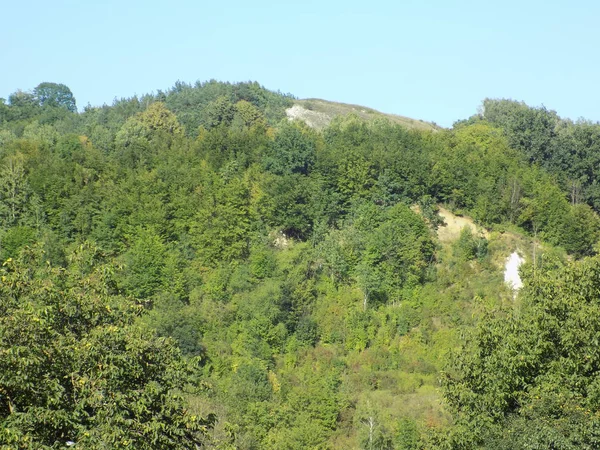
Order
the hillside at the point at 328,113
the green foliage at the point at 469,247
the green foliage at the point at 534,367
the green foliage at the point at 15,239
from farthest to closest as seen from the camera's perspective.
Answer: the hillside at the point at 328,113 → the green foliage at the point at 469,247 → the green foliage at the point at 15,239 → the green foliage at the point at 534,367

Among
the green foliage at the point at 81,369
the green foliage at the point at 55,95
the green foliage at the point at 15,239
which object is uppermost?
the green foliage at the point at 55,95

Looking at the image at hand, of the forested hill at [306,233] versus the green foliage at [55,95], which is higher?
the green foliage at [55,95]

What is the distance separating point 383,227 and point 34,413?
172ft

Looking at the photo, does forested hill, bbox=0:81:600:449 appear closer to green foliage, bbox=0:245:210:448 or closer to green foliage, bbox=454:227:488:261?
green foliage, bbox=454:227:488:261

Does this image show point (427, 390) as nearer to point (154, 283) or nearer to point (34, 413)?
point (154, 283)

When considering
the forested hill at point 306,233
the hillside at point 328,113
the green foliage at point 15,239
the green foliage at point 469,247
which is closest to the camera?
the forested hill at point 306,233

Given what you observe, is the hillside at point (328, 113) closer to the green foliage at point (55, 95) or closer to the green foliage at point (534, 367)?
the green foliage at point (55, 95)

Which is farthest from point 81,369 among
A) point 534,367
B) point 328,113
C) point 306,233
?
point 328,113

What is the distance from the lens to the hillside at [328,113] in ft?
341

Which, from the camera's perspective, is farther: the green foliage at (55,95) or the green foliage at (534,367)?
the green foliage at (55,95)

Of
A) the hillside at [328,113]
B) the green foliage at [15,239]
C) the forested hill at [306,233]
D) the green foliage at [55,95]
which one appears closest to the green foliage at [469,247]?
the forested hill at [306,233]

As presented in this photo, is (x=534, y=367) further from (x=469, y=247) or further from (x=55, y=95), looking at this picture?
(x=55, y=95)

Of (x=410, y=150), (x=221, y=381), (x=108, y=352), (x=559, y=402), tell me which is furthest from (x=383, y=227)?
(x=108, y=352)

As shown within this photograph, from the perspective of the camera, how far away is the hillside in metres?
104
